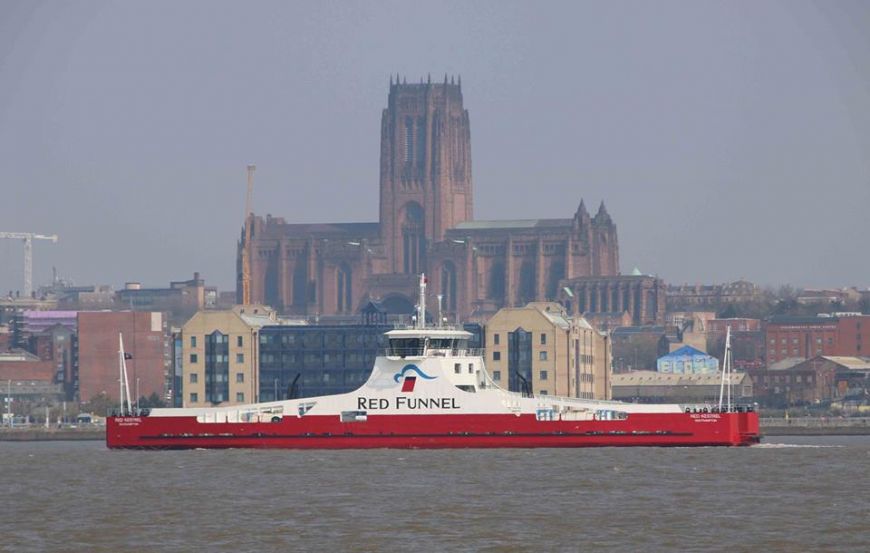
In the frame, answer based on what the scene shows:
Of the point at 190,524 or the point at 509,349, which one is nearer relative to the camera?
the point at 190,524

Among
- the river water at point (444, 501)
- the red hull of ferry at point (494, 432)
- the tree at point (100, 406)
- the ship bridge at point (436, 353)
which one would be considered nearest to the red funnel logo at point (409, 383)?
the ship bridge at point (436, 353)

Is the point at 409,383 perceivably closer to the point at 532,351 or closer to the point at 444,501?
the point at 444,501

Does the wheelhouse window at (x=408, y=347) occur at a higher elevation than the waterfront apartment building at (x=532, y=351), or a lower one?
lower

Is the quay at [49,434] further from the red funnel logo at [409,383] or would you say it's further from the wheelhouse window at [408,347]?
the red funnel logo at [409,383]

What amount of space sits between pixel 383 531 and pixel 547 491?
1395cm

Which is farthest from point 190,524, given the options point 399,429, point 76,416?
point 76,416

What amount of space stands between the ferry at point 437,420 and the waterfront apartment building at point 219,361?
6115cm

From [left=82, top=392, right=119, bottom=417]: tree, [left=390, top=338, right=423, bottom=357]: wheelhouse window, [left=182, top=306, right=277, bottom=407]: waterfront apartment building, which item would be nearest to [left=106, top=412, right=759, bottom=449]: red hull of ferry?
[left=390, top=338, right=423, bottom=357]: wheelhouse window

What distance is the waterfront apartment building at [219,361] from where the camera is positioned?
170000 mm

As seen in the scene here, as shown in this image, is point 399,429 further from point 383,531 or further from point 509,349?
point 509,349

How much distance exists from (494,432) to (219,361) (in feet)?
227

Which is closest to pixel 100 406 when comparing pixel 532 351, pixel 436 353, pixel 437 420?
pixel 532 351

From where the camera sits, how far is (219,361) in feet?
562

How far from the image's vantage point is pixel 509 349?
167250 millimetres
